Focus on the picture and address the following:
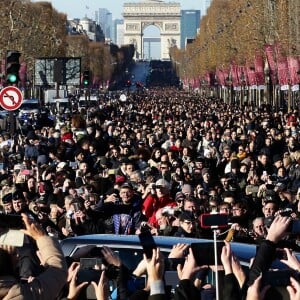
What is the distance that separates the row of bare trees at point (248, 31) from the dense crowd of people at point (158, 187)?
70.4 ft

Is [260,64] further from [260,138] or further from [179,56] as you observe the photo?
[179,56]

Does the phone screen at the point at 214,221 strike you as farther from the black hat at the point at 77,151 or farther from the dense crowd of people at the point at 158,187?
the black hat at the point at 77,151

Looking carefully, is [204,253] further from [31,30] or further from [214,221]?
[31,30]

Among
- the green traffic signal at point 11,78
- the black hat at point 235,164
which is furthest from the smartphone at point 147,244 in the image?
→ the black hat at point 235,164

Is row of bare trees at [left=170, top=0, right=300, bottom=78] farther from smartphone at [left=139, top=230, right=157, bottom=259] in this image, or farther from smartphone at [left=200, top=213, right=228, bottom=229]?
smartphone at [left=139, top=230, right=157, bottom=259]

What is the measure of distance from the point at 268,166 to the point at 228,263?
49.4ft

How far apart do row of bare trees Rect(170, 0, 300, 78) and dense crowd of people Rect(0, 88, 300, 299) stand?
21446 millimetres

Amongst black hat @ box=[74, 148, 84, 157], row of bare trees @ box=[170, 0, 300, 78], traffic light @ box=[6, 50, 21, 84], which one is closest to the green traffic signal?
traffic light @ box=[6, 50, 21, 84]

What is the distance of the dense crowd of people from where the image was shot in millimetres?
11133

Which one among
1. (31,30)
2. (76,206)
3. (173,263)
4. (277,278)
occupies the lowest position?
(76,206)

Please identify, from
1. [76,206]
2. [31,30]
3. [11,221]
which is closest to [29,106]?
[31,30]

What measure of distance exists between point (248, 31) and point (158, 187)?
52996 mm

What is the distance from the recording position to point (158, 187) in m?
15.0

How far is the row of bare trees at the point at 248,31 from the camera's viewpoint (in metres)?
53.4
